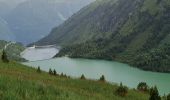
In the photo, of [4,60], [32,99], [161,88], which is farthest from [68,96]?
[161,88]

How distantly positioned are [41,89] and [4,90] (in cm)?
230

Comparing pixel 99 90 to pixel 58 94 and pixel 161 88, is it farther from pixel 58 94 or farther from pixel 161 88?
pixel 161 88

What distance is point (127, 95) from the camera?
90.4 feet

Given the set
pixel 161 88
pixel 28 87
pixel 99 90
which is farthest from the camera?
pixel 161 88

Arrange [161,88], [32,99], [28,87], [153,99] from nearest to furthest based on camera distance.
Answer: [32,99] < [28,87] < [153,99] < [161,88]

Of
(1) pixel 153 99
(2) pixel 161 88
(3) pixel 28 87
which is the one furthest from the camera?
(2) pixel 161 88

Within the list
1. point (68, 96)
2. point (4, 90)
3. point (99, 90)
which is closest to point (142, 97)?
point (99, 90)

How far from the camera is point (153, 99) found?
23.5 meters

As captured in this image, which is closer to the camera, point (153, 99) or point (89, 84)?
point (153, 99)

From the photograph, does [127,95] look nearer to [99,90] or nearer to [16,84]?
[99,90]

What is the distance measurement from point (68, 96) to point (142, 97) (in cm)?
1199

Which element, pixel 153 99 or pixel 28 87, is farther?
pixel 153 99

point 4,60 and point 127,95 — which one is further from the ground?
point 4,60

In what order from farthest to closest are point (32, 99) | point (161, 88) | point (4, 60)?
point (161, 88), point (4, 60), point (32, 99)
